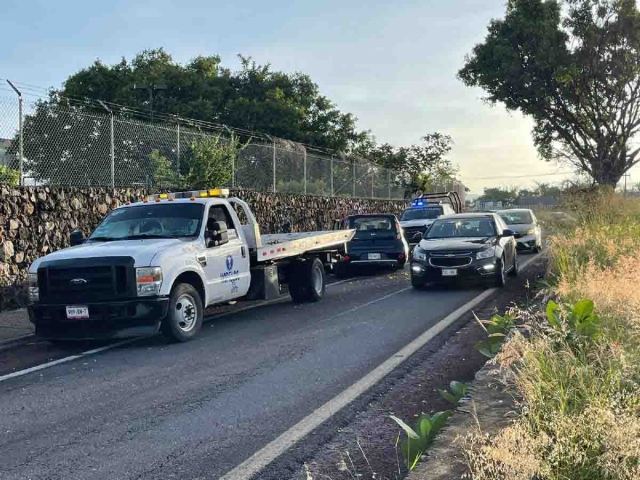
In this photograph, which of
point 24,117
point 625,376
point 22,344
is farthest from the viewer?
point 24,117

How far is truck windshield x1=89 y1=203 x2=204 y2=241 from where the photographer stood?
920 centimetres

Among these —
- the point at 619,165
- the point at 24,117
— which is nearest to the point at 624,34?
the point at 619,165

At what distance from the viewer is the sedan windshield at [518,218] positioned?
2241cm

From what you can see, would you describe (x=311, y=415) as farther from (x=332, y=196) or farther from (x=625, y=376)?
(x=332, y=196)

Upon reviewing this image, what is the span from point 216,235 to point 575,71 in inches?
1035

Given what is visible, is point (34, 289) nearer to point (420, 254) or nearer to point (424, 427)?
point (424, 427)

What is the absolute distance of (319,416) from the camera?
205 inches

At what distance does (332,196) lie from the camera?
2741cm

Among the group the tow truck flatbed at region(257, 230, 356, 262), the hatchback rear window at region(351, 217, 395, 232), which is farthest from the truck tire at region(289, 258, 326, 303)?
the hatchback rear window at region(351, 217, 395, 232)

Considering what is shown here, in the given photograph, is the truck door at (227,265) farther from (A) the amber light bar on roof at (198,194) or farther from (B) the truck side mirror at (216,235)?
(A) the amber light bar on roof at (198,194)

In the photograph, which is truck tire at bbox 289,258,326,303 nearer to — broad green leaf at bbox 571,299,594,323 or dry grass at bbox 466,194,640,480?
dry grass at bbox 466,194,640,480

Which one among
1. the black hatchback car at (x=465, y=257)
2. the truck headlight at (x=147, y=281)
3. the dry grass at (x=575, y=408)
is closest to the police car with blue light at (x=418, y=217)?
the black hatchback car at (x=465, y=257)

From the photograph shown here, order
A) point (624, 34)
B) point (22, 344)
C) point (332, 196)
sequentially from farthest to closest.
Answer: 1. point (624, 34)
2. point (332, 196)
3. point (22, 344)

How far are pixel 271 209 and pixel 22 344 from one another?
13.5 m
